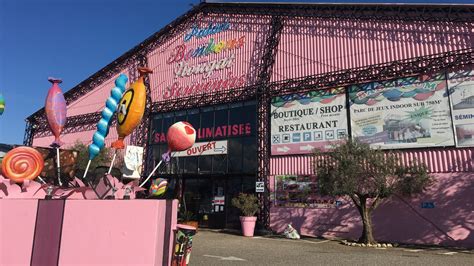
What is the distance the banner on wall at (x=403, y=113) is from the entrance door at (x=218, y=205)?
780 cm

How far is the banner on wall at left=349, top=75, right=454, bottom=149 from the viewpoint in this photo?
1516 centimetres

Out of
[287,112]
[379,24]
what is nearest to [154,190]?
[287,112]

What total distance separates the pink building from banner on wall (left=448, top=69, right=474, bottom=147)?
4 cm

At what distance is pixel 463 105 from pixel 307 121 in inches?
255

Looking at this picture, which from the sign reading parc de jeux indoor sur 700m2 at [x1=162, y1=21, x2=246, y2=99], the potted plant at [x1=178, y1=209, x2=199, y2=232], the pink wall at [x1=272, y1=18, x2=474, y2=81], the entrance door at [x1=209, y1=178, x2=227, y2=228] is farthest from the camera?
the sign reading parc de jeux indoor sur 700m2 at [x1=162, y1=21, x2=246, y2=99]

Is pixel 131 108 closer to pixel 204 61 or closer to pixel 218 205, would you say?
pixel 218 205

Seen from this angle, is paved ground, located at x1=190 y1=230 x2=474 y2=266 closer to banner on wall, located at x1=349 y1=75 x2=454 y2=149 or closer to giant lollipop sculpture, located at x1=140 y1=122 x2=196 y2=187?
giant lollipop sculpture, located at x1=140 y1=122 x2=196 y2=187

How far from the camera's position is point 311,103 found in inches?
731

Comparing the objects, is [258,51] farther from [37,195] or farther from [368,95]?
[37,195]

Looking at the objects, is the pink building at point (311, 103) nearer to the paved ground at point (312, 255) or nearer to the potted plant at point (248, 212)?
the potted plant at point (248, 212)

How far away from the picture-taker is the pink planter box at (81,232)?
4656 mm

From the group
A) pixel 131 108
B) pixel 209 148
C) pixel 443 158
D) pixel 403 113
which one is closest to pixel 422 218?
pixel 443 158

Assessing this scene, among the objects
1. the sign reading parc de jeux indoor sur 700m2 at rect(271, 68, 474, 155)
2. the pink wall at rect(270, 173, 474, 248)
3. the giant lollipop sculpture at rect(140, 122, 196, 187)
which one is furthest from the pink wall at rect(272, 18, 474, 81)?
the giant lollipop sculpture at rect(140, 122, 196, 187)

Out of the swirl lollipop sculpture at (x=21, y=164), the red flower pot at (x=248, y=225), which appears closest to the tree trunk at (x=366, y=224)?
the red flower pot at (x=248, y=225)
